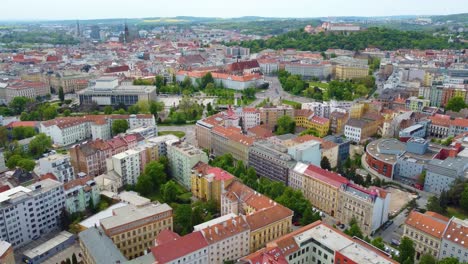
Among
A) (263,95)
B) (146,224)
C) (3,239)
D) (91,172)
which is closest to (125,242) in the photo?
(146,224)

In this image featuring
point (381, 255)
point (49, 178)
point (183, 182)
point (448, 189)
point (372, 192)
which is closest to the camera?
point (381, 255)

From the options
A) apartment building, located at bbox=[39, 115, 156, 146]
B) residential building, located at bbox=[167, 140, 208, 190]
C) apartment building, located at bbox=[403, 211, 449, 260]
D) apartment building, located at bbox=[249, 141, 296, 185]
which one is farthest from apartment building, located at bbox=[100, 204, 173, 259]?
apartment building, located at bbox=[39, 115, 156, 146]

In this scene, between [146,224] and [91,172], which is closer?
[146,224]

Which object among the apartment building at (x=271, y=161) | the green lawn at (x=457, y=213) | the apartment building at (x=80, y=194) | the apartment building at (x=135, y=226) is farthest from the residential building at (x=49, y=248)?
the green lawn at (x=457, y=213)

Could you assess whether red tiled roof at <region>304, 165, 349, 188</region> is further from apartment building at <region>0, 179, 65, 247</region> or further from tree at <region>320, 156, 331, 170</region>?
apartment building at <region>0, 179, 65, 247</region>

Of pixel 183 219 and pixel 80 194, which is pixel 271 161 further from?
pixel 80 194

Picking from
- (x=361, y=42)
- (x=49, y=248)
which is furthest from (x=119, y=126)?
(x=361, y=42)

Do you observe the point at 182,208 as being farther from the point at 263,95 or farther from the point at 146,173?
the point at 263,95

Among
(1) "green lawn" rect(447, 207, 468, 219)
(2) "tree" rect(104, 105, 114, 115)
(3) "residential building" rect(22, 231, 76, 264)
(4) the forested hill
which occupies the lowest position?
(1) "green lawn" rect(447, 207, 468, 219)
